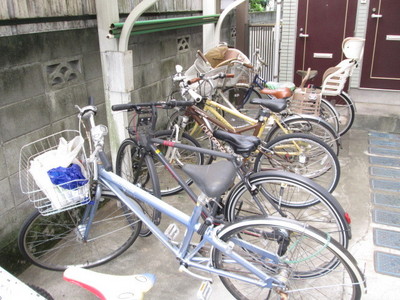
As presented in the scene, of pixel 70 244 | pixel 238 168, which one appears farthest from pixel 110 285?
pixel 70 244

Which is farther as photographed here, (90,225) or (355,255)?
(355,255)

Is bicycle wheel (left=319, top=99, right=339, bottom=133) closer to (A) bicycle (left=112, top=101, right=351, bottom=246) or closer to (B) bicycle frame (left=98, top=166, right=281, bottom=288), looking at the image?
(A) bicycle (left=112, top=101, right=351, bottom=246)

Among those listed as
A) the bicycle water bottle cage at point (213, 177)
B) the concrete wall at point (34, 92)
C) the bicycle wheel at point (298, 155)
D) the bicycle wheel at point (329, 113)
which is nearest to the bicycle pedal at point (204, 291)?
the bicycle water bottle cage at point (213, 177)

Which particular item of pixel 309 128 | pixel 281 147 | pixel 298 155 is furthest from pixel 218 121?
pixel 309 128

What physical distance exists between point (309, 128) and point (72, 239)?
2.92 metres

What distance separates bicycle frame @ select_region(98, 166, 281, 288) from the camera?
2.59 meters

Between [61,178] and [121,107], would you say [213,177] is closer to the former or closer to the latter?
[61,178]

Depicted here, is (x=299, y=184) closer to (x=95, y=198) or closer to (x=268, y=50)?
(x=95, y=198)

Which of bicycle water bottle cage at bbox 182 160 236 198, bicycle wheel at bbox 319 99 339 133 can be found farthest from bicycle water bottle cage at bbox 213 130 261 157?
bicycle wheel at bbox 319 99 339 133

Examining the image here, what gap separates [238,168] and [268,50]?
6.14m

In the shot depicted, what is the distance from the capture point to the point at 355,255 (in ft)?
11.3

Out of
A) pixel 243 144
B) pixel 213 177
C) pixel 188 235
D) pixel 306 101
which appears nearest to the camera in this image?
pixel 213 177

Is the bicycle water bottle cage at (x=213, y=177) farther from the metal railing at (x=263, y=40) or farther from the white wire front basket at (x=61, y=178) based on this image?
the metal railing at (x=263, y=40)

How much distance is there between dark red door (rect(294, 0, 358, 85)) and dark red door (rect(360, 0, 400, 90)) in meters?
0.38
